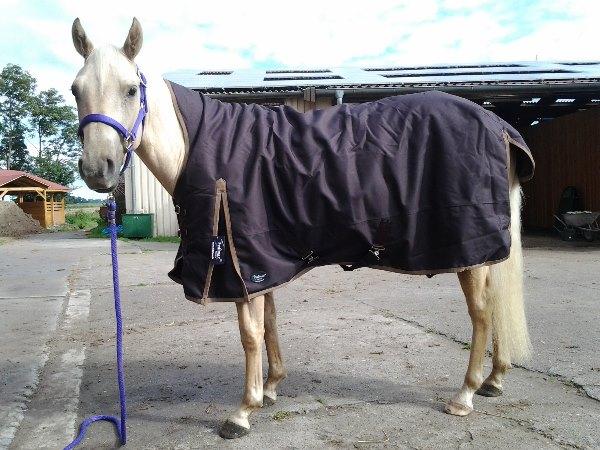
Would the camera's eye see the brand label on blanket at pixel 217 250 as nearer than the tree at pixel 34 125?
Yes

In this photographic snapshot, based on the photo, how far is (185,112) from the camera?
2.42 m

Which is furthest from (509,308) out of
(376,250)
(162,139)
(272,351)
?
(162,139)

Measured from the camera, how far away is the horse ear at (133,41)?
2275mm

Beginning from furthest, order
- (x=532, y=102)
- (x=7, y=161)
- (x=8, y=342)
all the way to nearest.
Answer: (x=7, y=161) → (x=532, y=102) → (x=8, y=342)

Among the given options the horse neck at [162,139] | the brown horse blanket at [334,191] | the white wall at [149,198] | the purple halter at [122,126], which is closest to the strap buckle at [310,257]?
the brown horse blanket at [334,191]

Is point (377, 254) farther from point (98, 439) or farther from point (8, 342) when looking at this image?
point (8, 342)

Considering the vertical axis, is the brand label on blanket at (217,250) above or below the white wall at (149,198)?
above

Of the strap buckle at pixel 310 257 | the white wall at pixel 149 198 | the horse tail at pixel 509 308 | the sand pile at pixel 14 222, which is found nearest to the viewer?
the strap buckle at pixel 310 257

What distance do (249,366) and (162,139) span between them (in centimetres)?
125

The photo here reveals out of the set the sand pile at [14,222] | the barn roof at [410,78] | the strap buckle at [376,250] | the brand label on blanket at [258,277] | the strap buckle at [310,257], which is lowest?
the sand pile at [14,222]

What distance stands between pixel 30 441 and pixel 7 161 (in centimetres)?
5377

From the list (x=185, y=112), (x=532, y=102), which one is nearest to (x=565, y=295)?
(x=185, y=112)

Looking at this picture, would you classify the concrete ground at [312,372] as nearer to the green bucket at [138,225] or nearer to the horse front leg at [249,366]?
the horse front leg at [249,366]

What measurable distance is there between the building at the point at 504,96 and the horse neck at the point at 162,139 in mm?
8639
